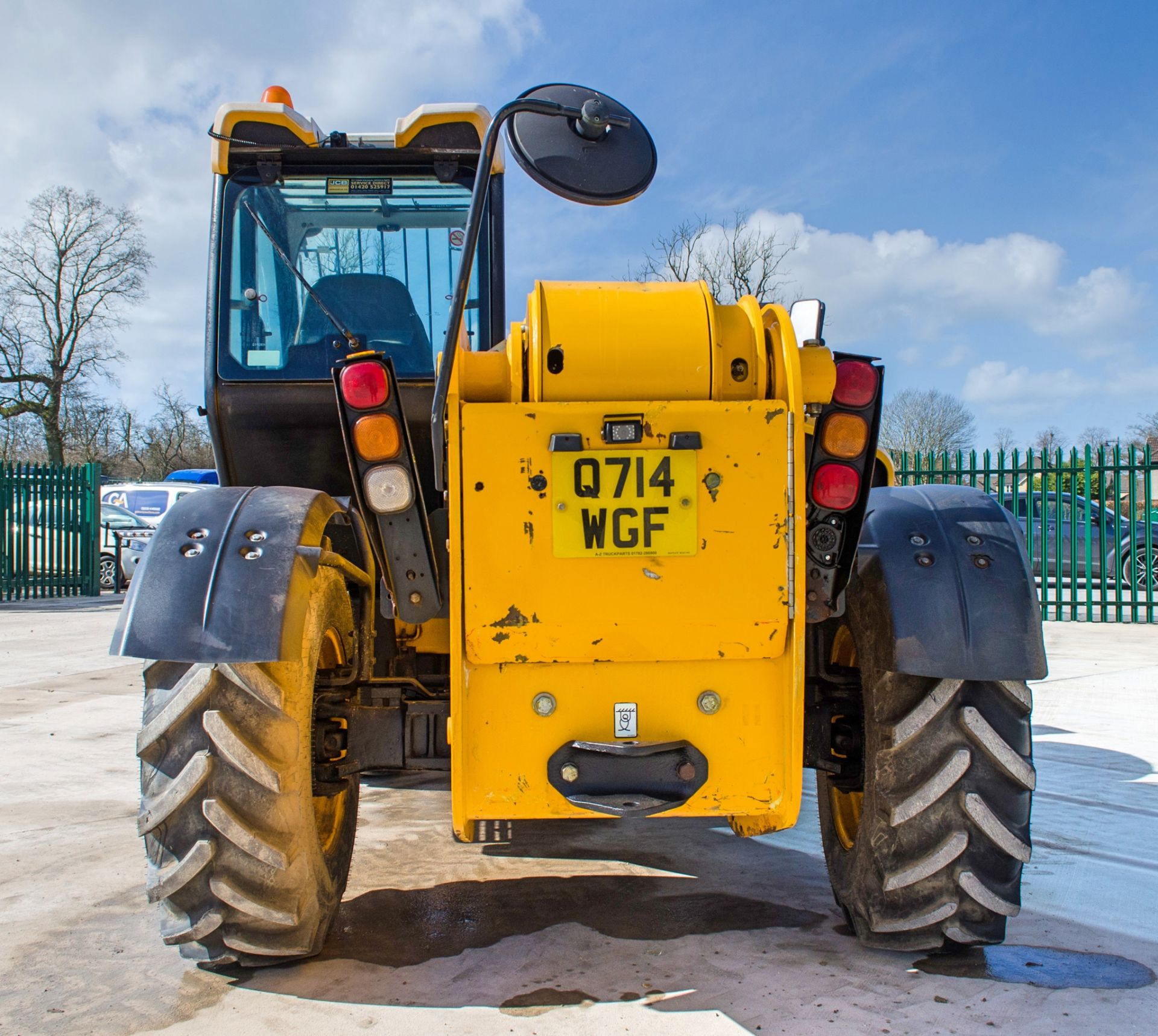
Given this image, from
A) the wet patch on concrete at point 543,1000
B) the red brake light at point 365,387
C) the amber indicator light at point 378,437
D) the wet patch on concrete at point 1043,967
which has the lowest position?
the wet patch on concrete at point 1043,967

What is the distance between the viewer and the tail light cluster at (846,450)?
2654 mm

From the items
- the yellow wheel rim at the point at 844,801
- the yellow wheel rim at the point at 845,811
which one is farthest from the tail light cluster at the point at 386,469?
the yellow wheel rim at the point at 845,811

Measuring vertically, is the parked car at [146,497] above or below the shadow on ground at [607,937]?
above

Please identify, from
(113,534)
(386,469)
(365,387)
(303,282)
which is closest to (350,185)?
(303,282)

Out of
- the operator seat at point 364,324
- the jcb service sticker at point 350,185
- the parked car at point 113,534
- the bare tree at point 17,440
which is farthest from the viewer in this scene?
the bare tree at point 17,440

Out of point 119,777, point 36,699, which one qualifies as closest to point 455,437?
point 119,777

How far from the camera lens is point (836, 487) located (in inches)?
104

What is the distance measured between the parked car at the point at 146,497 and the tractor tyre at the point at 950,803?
19914 mm

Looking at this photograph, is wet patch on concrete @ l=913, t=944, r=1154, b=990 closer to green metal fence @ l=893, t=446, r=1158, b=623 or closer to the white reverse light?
the white reverse light

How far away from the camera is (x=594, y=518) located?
8.22 feet

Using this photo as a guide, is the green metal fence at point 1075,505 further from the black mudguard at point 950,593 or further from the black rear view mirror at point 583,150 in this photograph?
the black rear view mirror at point 583,150

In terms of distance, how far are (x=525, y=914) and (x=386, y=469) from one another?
163 centimetres

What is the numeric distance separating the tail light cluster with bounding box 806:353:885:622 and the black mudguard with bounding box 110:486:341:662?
1386 mm

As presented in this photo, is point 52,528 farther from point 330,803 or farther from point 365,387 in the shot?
point 365,387
